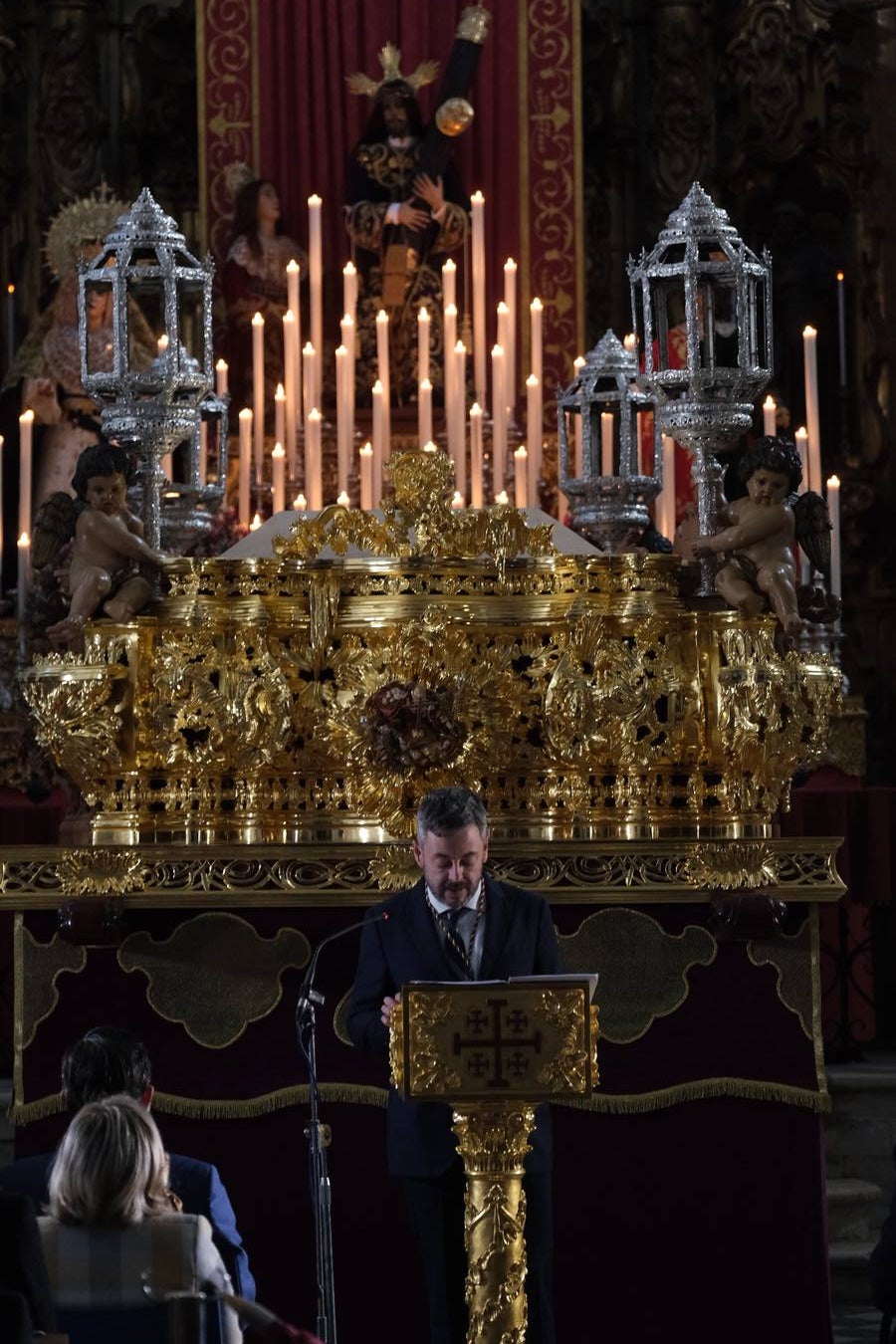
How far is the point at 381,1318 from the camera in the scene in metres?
6.19

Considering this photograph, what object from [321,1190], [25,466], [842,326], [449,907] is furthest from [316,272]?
[321,1190]

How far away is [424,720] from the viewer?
6.14 m

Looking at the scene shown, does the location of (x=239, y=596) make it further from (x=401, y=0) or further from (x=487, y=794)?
(x=401, y=0)

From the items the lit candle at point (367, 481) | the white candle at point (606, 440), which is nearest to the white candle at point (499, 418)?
the lit candle at point (367, 481)

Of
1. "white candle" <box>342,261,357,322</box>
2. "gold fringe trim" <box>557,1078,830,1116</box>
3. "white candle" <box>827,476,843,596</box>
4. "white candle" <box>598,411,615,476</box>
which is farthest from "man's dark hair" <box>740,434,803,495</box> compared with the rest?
"white candle" <box>342,261,357,322</box>

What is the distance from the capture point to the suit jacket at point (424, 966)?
5.12m

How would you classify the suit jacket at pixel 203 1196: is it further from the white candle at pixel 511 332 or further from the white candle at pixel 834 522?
the white candle at pixel 511 332

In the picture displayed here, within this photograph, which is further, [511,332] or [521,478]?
[511,332]

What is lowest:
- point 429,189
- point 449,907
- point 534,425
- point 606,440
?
point 449,907

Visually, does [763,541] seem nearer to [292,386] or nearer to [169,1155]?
[169,1155]

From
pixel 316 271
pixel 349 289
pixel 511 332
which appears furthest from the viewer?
pixel 316 271

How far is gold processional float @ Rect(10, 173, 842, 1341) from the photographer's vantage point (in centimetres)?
610

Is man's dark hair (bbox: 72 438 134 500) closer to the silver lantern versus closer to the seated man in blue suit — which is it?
the silver lantern

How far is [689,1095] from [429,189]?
5.78 metres
